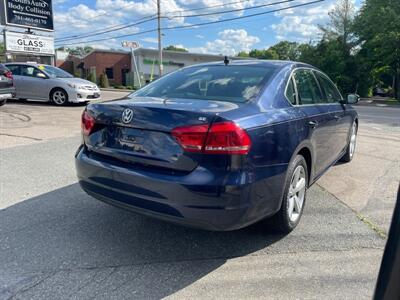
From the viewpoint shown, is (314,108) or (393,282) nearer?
(393,282)

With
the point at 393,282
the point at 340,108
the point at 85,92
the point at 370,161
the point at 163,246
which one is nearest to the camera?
the point at 393,282

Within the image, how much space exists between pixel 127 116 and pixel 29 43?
74.8 feet

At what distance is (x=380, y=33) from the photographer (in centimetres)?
3206

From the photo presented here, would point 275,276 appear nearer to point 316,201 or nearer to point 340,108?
point 316,201

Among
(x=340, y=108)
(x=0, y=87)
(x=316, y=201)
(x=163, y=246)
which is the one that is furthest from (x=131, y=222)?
(x=0, y=87)

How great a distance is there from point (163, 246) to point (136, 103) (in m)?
1.29

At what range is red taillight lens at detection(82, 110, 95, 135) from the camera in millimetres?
3306

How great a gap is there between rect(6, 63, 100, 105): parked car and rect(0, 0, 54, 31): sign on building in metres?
11.1

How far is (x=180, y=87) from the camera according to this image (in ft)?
12.3

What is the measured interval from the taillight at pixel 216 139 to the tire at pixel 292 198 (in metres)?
0.76

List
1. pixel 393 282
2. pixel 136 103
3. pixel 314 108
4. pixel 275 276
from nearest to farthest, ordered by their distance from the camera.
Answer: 1. pixel 393 282
2. pixel 275 276
3. pixel 136 103
4. pixel 314 108

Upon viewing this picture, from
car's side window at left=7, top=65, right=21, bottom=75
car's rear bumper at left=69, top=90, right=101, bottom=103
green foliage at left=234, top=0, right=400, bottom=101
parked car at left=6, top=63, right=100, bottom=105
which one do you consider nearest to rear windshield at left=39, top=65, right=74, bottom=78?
parked car at left=6, top=63, right=100, bottom=105

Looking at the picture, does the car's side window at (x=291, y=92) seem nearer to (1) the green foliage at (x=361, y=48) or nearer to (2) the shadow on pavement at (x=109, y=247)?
(2) the shadow on pavement at (x=109, y=247)

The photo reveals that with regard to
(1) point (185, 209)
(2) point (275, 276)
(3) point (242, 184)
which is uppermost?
(3) point (242, 184)
